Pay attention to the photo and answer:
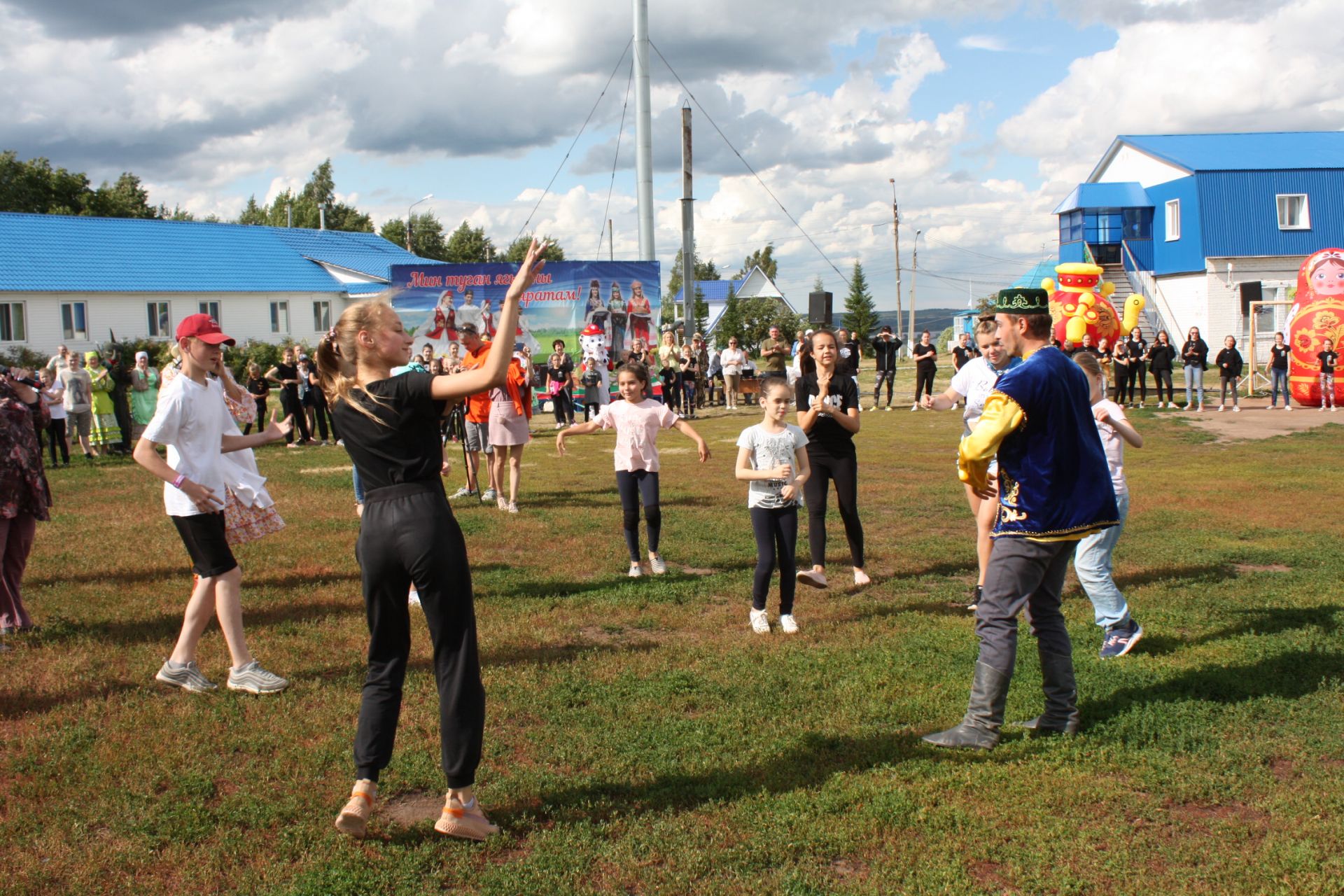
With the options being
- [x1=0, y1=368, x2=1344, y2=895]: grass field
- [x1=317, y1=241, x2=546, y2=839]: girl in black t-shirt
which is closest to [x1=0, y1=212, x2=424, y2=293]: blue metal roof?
[x1=0, y1=368, x2=1344, y2=895]: grass field

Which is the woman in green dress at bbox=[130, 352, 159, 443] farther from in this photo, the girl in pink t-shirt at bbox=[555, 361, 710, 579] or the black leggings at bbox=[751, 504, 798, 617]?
the black leggings at bbox=[751, 504, 798, 617]

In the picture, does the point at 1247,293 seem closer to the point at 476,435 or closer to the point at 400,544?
the point at 476,435

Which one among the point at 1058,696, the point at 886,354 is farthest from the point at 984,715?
the point at 886,354

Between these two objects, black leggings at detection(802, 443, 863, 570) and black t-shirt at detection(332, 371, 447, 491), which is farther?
black leggings at detection(802, 443, 863, 570)

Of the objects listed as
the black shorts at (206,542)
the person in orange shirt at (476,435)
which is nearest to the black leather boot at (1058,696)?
the black shorts at (206,542)

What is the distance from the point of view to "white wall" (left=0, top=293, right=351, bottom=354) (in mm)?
41062

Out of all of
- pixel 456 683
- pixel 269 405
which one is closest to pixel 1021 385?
pixel 456 683

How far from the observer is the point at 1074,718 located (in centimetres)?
507

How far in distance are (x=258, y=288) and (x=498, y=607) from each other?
4413cm

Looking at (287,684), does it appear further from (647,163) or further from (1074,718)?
(647,163)

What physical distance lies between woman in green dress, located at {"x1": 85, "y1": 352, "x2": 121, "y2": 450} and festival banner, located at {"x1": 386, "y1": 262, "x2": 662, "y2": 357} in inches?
320

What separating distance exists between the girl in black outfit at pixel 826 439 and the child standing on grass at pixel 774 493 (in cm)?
77

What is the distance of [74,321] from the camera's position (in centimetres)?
4238

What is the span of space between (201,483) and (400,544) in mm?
2552
